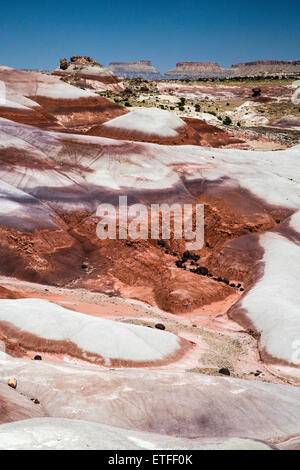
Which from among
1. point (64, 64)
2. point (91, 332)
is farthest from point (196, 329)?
point (64, 64)

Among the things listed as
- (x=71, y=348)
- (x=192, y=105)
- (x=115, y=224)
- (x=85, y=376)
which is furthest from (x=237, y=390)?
(x=192, y=105)

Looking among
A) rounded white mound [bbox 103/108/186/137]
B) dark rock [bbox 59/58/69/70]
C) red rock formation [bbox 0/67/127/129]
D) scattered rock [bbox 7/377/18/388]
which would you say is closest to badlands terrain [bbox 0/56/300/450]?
scattered rock [bbox 7/377/18/388]

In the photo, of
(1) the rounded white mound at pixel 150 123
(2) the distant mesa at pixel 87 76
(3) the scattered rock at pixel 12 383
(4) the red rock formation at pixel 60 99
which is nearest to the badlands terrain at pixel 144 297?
(3) the scattered rock at pixel 12 383

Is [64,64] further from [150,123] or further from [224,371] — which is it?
[224,371]

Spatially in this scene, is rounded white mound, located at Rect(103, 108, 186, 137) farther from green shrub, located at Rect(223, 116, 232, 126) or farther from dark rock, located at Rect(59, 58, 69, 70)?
dark rock, located at Rect(59, 58, 69, 70)

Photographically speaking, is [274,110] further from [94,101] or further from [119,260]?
[119,260]
